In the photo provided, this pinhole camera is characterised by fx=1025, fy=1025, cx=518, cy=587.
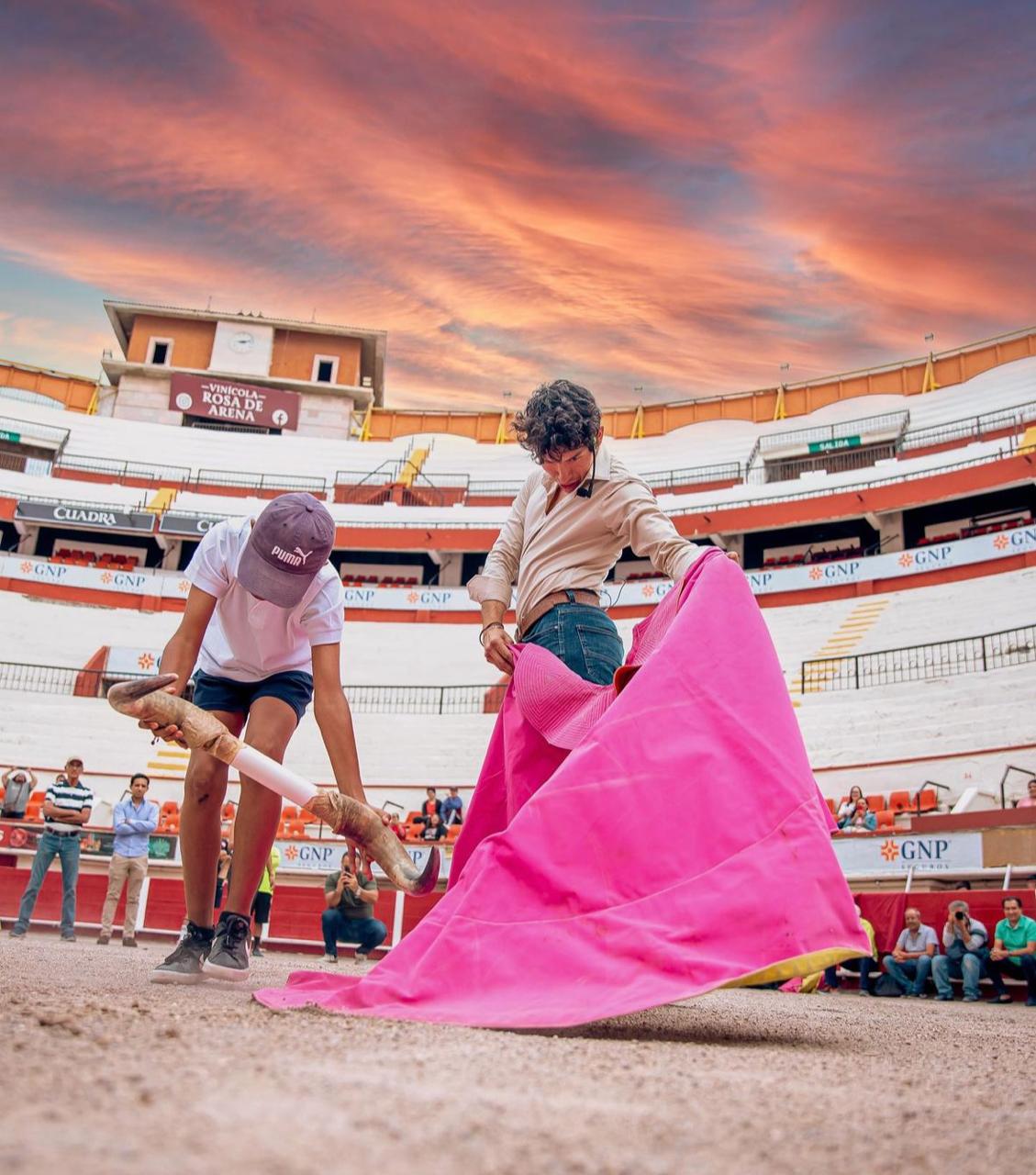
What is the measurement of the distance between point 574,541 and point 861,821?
988cm

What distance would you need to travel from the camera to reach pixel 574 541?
346 cm

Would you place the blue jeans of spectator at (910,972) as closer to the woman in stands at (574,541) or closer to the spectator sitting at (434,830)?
the spectator sitting at (434,830)

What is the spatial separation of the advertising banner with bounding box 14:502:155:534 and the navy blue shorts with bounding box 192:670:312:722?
25453mm

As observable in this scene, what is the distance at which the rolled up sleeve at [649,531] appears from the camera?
328 centimetres

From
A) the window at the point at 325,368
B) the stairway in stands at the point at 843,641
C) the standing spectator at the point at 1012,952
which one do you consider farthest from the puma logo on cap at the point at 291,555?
the window at the point at 325,368

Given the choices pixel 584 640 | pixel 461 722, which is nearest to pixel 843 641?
pixel 461 722

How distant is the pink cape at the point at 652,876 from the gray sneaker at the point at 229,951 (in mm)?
741

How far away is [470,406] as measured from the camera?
1511 inches

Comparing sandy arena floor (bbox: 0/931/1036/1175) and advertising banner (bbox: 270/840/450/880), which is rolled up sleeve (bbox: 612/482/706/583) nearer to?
sandy arena floor (bbox: 0/931/1036/1175)

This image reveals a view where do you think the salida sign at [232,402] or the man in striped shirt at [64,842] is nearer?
the man in striped shirt at [64,842]

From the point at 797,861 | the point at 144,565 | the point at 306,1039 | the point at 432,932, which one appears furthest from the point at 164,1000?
the point at 144,565

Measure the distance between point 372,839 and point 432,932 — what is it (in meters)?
0.69

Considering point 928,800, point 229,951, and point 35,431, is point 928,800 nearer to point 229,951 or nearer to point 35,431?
point 229,951

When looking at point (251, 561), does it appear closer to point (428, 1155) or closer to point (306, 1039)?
point (306, 1039)
